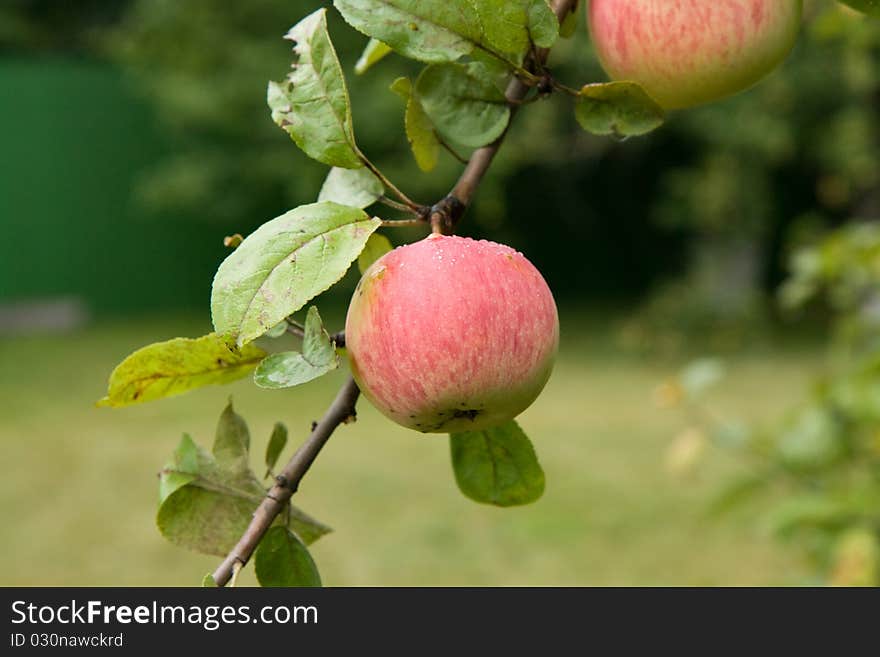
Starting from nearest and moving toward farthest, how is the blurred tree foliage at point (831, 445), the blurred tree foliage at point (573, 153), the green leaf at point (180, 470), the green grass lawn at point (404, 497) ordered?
1. the green leaf at point (180, 470)
2. the blurred tree foliage at point (831, 445)
3. the green grass lawn at point (404, 497)
4. the blurred tree foliage at point (573, 153)

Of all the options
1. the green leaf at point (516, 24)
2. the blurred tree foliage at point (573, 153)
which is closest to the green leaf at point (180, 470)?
the green leaf at point (516, 24)

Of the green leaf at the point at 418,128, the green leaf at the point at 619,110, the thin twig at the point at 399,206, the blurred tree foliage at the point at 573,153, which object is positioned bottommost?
the thin twig at the point at 399,206

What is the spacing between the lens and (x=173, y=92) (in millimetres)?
6562

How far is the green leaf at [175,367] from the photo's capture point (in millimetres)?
494

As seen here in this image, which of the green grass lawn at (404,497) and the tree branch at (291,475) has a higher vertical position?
the green grass lawn at (404,497)

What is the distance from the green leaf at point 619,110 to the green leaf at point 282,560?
0.23 m

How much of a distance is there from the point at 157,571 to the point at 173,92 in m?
4.01

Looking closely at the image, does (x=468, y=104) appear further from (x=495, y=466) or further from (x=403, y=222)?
(x=495, y=466)

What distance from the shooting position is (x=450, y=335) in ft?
1.48

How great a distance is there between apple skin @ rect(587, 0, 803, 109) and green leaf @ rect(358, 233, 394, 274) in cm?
14

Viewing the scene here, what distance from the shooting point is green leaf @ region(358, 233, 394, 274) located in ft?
1.78

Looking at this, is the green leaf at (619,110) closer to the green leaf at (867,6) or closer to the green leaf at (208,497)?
the green leaf at (867,6)

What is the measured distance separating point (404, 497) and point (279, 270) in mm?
3524
